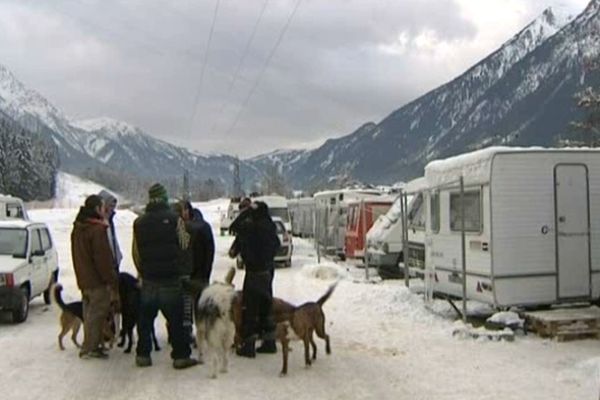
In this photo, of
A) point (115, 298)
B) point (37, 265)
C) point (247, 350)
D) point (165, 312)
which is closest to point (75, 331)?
point (115, 298)

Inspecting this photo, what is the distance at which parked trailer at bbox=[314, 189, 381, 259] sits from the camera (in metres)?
27.6

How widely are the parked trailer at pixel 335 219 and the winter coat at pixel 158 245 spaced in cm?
1731

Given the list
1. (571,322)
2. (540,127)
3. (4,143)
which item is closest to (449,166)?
(571,322)

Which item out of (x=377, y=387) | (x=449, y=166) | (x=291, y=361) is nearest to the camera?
(x=377, y=387)

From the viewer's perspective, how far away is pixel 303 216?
4350cm

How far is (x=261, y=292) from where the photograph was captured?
9812 millimetres

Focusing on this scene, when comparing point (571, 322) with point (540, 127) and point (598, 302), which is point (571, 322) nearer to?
point (598, 302)

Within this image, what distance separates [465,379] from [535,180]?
4.14m

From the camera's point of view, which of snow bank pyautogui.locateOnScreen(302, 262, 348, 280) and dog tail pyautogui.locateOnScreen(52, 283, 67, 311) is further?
snow bank pyautogui.locateOnScreen(302, 262, 348, 280)

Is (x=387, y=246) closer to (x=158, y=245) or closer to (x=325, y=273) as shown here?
(x=325, y=273)

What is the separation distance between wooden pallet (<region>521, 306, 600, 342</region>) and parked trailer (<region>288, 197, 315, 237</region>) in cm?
2747

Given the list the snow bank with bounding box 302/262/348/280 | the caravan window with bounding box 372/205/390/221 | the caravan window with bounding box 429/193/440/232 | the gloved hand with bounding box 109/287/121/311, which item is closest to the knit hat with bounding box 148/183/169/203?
the gloved hand with bounding box 109/287/121/311

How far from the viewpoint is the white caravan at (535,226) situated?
1167 centimetres

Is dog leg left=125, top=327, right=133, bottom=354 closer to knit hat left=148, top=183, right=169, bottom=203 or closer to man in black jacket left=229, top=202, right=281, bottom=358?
man in black jacket left=229, top=202, right=281, bottom=358
